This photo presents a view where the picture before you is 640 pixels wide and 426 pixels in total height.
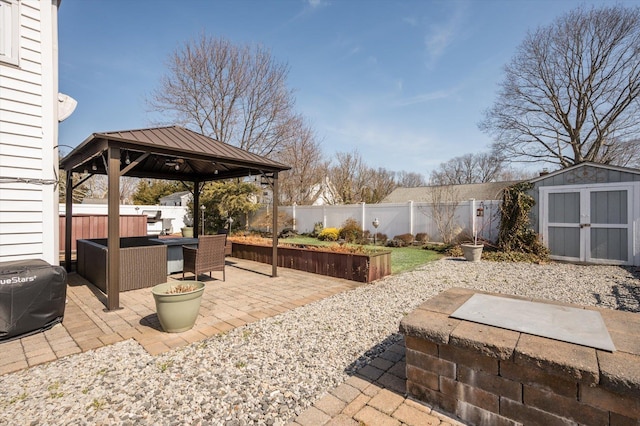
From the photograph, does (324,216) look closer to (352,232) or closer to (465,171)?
(352,232)

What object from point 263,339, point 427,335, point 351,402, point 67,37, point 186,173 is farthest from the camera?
point 186,173

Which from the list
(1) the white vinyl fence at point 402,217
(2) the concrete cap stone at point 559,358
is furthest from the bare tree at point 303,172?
(2) the concrete cap stone at point 559,358

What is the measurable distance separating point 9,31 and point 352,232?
10.9 m

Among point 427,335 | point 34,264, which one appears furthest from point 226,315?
point 427,335

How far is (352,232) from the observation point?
1273cm

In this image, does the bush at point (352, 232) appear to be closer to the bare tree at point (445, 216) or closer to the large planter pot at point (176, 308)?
the bare tree at point (445, 216)

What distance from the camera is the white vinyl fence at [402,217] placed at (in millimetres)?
10523

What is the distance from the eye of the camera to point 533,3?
24.4ft

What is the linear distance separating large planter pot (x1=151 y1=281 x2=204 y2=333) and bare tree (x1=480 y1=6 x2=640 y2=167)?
68.5 ft

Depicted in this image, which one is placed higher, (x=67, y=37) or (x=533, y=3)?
(x=533, y=3)

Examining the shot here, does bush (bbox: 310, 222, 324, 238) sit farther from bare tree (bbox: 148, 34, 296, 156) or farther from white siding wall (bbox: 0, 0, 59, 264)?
white siding wall (bbox: 0, 0, 59, 264)

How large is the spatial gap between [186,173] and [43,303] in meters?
5.69

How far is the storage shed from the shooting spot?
7.51 metres

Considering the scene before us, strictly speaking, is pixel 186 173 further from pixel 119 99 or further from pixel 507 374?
pixel 507 374
